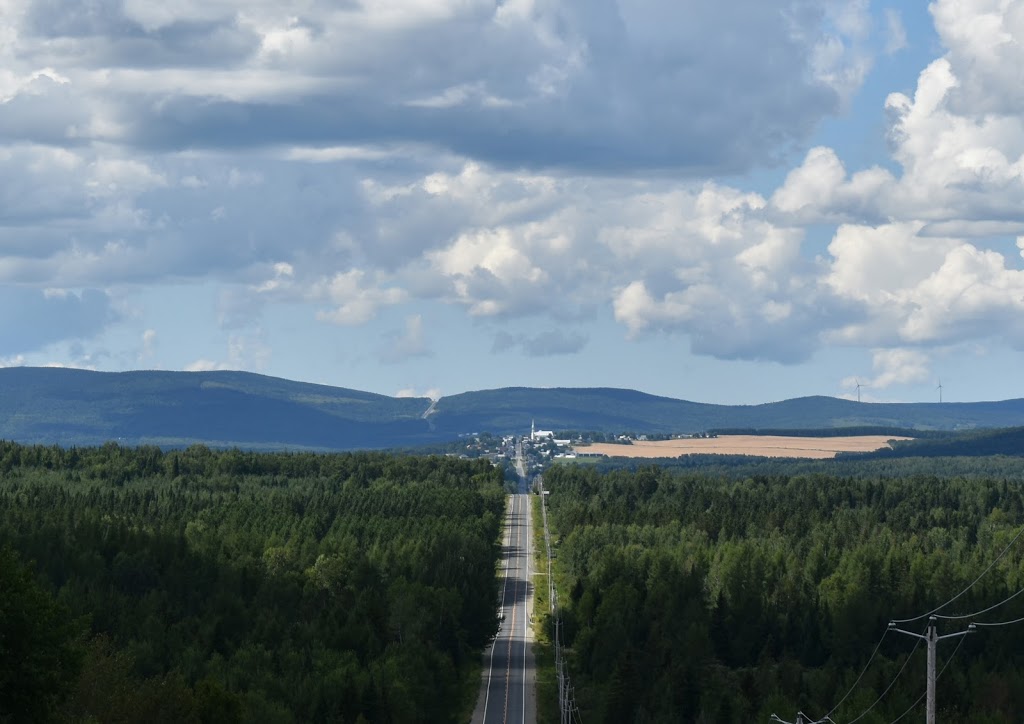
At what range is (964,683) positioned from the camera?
133m

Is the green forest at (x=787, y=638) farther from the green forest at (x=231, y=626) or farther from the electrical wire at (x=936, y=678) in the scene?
the green forest at (x=231, y=626)

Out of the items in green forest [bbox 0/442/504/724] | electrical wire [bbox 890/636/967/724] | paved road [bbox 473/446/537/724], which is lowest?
paved road [bbox 473/446/537/724]

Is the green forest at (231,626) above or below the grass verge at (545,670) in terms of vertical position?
above

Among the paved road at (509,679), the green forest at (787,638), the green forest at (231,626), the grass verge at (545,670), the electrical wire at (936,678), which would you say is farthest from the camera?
the paved road at (509,679)

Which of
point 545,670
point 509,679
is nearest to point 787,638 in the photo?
point 545,670

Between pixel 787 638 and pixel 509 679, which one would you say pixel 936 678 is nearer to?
pixel 509 679

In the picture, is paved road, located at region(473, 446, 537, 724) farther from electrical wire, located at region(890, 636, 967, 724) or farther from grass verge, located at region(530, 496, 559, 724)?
electrical wire, located at region(890, 636, 967, 724)

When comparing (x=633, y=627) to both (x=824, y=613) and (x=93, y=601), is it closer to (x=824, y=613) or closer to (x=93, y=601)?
(x=824, y=613)

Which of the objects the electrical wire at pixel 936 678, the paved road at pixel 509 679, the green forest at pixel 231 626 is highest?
the green forest at pixel 231 626

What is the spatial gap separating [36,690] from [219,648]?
6774 cm

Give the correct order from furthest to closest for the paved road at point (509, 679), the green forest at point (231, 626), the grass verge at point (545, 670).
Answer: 1. the paved road at point (509, 679)
2. the grass verge at point (545, 670)
3. the green forest at point (231, 626)

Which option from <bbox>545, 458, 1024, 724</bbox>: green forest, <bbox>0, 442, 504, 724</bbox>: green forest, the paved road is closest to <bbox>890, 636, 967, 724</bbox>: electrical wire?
<bbox>545, 458, 1024, 724</bbox>: green forest

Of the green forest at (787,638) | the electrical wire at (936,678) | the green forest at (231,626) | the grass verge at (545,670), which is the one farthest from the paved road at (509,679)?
the electrical wire at (936,678)

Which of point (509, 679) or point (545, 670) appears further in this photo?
point (545, 670)
